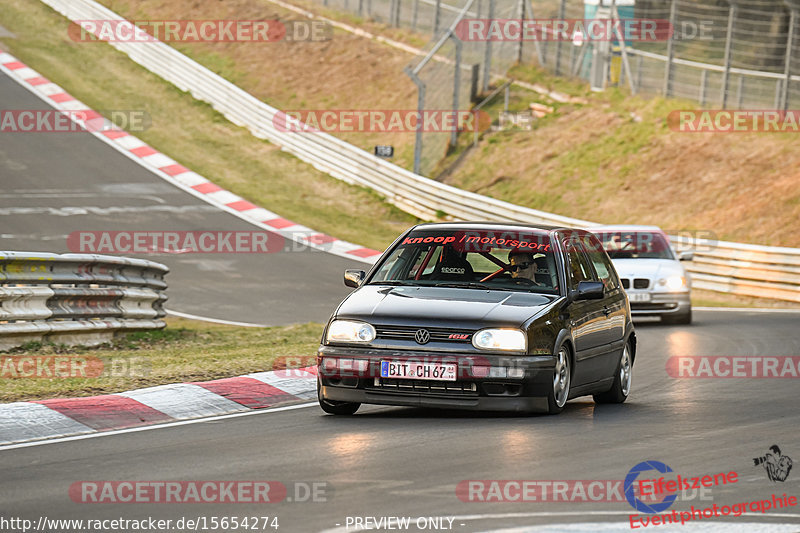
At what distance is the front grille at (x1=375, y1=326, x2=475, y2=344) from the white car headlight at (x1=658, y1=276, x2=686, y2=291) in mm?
10694

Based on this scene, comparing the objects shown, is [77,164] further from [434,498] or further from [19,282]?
[434,498]

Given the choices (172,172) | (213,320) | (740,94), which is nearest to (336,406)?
(213,320)

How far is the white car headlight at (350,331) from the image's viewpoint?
9.20 m

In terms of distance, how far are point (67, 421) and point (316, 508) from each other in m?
3.19

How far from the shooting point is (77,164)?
31.5 metres

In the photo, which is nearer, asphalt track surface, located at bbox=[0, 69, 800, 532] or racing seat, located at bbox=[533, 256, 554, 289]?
asphalt track surface, located at bbox=[0, 69, 800, 532]

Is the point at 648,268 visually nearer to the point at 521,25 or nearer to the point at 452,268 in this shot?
the point at 452,268

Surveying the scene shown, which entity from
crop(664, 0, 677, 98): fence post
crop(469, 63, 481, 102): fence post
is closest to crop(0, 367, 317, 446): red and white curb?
crop(664, 0, 677, 98): fence post

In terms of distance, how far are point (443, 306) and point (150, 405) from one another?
2.31 m

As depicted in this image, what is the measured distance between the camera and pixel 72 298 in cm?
1359

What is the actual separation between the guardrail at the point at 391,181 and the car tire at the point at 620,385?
1482cm

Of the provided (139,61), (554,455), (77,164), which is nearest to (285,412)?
(554,455)

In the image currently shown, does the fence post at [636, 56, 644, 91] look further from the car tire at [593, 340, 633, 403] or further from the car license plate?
the car license plate

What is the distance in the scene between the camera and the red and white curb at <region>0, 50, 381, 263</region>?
27.5 m
